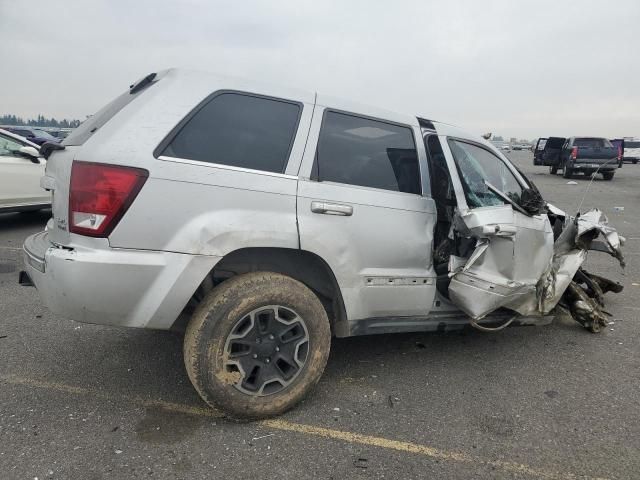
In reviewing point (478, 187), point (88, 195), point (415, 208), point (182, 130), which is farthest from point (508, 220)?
point (88, 195)

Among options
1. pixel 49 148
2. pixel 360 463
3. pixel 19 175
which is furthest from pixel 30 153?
pixel 360 463

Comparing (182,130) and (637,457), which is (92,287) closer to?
(182,130)

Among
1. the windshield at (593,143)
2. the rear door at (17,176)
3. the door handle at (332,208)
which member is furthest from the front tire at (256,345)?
the windshield at (593,143)

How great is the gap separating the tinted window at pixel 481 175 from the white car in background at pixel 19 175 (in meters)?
7.20

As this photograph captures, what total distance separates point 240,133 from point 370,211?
92cm

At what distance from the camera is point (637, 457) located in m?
2.55

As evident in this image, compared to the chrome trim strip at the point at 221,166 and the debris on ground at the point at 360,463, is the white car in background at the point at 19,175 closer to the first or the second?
the chrome trim strip at the point at 221,166

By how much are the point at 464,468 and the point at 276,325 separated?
1240 millimetres

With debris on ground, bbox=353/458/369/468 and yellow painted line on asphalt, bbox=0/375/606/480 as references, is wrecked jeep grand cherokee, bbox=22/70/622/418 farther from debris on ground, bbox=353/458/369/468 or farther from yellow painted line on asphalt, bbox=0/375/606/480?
debris on ground, bbox=353/458/369/468

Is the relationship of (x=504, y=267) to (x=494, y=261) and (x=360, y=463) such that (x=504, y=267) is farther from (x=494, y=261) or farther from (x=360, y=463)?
(x=360, y=463)

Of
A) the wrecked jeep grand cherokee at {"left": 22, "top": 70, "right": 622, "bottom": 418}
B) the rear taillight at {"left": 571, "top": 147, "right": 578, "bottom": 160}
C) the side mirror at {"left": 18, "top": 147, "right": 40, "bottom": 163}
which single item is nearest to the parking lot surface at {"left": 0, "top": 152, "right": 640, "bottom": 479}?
the wrecked jeep grand cherokee at {"left": 22, "top": 70, "right": 622, "bottom": 418}

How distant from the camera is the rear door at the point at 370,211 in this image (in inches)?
113

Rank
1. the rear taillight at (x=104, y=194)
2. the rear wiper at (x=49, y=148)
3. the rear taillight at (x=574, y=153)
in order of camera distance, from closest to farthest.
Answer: the rear taillight at (x=104, y=194), the rear wiper at (x=49, y=148), the rear taillight at (x=574, y=153)

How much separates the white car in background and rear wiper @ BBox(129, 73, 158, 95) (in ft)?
19.9
